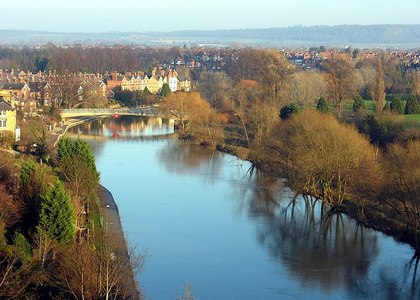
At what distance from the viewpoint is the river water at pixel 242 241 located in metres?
6.95

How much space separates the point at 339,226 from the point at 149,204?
2697 millimetres

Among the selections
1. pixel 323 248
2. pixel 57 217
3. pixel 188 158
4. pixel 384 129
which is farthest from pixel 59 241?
pixel 384 129

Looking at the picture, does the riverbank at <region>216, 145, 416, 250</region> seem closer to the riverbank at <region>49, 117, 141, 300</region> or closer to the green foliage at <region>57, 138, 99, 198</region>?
the riverbank at <region>49, 117, 141, 300</region>

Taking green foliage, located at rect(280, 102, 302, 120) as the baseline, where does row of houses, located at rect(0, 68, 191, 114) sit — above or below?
below

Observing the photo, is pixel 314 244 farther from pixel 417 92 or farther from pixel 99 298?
pixel 417 92

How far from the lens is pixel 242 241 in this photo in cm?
838

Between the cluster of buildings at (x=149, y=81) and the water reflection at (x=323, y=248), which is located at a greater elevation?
the cluster of buildings at (x=149, y=81)

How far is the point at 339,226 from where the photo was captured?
352 inches

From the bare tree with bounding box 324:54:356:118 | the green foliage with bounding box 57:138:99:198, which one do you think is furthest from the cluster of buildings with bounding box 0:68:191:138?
the bare tree with bounding box 324:54:356:118

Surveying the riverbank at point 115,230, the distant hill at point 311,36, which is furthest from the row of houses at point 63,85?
the distant hill at point 311,36

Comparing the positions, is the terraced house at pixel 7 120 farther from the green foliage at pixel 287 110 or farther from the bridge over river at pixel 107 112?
the bridge over river at pixel 107 112

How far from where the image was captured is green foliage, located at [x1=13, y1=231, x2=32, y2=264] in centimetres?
627

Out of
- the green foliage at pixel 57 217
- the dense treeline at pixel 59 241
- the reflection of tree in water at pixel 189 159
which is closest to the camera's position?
the dense treeline at pixel 59 241

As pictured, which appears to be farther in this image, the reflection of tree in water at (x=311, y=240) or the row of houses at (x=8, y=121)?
the row of houses at (x=8, y=121)
